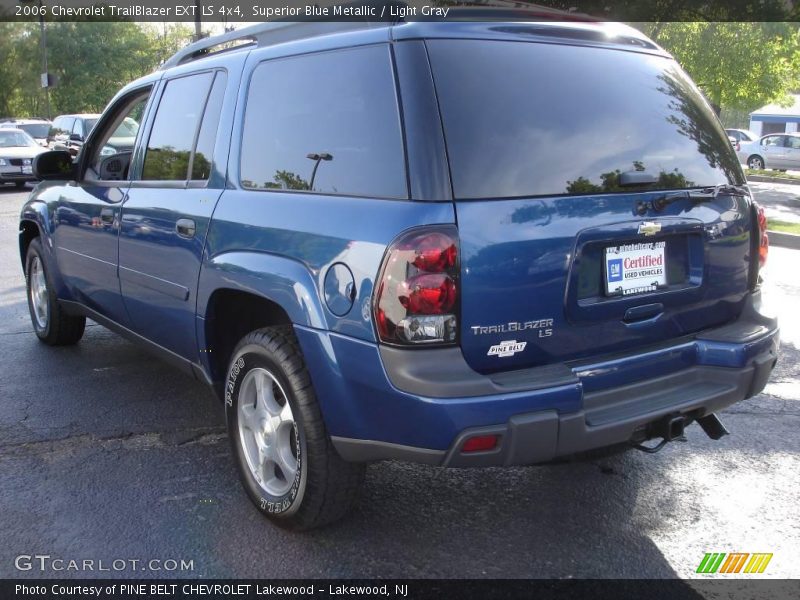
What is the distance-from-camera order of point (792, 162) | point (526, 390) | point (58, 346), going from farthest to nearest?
point (792, 162), point (58, 346), point (526, 390)

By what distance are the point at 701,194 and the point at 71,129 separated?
78.4 feet

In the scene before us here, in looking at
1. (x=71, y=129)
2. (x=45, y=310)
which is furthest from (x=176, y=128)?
(x=71, y=129)

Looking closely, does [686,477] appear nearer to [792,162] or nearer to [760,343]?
[760,343]

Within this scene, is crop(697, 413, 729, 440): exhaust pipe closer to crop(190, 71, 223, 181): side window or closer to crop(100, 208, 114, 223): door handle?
crop(190, 71, 223, 181): side window

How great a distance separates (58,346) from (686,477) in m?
4.50

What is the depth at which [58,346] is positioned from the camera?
5.86 meters

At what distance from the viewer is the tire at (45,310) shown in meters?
5.56

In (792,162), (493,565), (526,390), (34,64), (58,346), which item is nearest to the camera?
(526,390)

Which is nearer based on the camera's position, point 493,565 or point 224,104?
point 493,565

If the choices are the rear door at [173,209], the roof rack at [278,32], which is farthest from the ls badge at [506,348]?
the rear door at [173,209]

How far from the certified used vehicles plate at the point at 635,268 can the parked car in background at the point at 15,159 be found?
19277mm

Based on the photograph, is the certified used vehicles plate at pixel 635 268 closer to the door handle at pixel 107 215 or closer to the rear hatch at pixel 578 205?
the rear hatch at pixel 578 205

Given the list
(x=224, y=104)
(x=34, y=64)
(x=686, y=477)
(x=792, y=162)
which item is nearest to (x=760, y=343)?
(x=686, y=477)

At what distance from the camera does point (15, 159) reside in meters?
19.7
